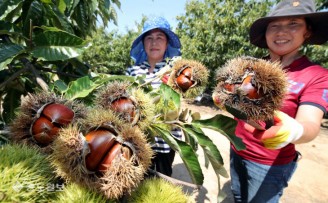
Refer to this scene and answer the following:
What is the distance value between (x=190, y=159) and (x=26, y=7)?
949 millimetres

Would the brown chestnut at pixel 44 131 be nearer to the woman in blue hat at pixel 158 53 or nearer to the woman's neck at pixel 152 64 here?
the woman in blue hat at pixel 158 53

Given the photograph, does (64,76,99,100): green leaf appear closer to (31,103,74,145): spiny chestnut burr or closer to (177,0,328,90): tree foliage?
(31,103,74,145): spiny chestnut burr

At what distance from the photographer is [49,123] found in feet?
2.25

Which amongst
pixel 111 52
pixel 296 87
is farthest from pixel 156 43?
pixel 111 52

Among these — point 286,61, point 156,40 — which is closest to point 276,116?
point 286,61

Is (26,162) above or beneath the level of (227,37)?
above

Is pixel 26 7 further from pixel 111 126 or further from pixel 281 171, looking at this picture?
pixel 281 171

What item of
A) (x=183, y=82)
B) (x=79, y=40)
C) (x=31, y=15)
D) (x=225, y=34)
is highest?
(x=31, y=15)

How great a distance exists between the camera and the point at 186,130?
88 centimetres

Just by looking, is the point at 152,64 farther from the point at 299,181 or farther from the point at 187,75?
the point at 299,181

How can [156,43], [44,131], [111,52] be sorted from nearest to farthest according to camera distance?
[44,131] < [156,43] < [111,52]

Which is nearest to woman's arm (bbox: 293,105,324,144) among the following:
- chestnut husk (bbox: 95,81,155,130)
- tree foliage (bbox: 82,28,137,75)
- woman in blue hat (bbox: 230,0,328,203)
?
woman in blue hat (bbox: 230,0,328,203)

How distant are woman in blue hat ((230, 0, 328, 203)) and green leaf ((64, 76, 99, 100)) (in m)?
0.63

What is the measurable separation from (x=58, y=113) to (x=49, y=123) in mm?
37
